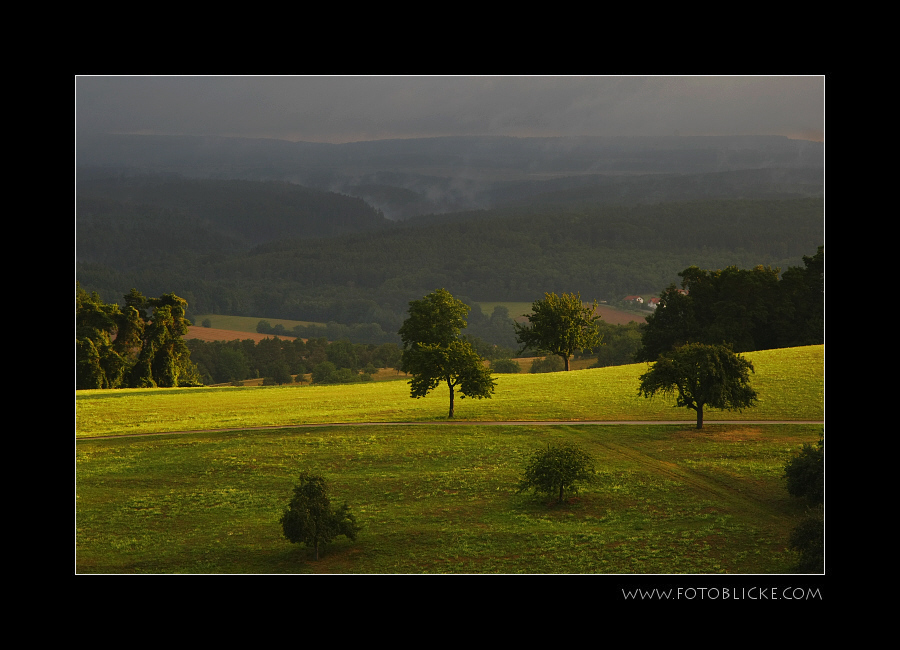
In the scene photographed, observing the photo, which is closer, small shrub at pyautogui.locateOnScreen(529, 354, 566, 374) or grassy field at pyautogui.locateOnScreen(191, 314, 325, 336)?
small shrub at pyautogui.locateOnScreen(529, 354, 566, 374)

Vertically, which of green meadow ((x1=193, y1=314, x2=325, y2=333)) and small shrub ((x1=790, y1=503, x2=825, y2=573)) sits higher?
green meadow ((x1=193, y1=314, x2=325, y2=333))

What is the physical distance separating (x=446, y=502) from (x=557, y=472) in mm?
4008

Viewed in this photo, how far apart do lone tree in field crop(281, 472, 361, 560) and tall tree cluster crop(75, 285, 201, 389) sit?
1801 inches

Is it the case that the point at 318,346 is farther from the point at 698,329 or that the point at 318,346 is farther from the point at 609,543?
the point at 609,543

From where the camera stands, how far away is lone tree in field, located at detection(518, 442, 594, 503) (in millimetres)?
25891

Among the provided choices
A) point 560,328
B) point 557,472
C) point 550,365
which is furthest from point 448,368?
point 550,365

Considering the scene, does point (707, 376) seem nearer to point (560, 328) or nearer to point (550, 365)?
point (560, 328)

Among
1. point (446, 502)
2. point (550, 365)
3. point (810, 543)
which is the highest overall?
point (550, 365)

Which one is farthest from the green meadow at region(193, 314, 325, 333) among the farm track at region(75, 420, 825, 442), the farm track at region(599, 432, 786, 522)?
the farm track at region(599, 432, 786, 522)

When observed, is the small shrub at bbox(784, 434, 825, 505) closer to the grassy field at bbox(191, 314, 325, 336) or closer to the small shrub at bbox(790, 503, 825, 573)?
the small shrub at bbox(790, 503, 825, 573)

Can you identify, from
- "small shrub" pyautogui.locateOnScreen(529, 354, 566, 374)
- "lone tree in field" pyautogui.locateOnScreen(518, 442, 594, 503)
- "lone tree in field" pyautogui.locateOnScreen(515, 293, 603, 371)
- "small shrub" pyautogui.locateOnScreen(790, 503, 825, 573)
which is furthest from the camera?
"small shrub" pyautogui.locateOnScreen(529, 354, 566, 374)

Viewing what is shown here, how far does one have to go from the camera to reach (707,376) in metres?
33.4
